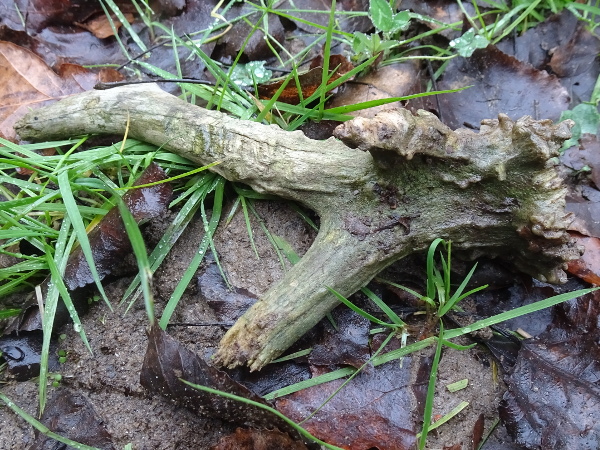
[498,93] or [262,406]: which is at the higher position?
[498,93]

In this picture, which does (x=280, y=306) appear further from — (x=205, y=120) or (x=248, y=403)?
(x=205, y=120)

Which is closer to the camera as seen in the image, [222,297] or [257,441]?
[257,441]

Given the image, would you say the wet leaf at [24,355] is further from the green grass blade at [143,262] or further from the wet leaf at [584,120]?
the wet leaf at [584,120]

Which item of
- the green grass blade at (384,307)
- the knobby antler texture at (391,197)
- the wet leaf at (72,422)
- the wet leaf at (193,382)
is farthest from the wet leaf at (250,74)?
the wet leaf at (72,422)

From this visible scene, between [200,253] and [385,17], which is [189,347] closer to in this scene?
[200,253]

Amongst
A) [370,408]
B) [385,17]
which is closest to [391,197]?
[370,408]

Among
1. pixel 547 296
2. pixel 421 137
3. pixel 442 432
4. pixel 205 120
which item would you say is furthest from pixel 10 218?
pixel 547 296

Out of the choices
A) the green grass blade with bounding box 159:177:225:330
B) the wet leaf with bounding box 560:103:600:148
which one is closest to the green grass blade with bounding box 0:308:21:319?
the green grass blade with bounding box 159:177:225:330
